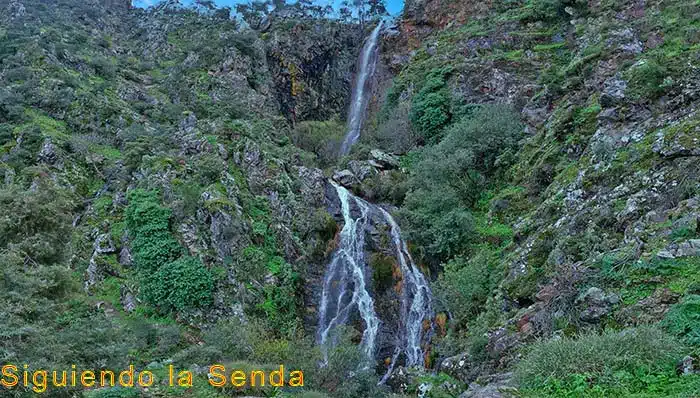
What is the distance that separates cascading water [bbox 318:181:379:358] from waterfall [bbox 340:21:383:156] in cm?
1791

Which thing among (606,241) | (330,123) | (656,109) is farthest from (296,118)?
(606,241)

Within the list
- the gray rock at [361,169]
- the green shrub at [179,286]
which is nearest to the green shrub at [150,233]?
the green shrub at [179,286]

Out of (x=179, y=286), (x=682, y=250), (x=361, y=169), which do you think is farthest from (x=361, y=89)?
(x=682, y=250)

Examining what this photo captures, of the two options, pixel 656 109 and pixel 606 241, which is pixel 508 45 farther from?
pixel 606 241

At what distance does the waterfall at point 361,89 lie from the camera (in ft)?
146

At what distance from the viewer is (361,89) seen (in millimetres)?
48844

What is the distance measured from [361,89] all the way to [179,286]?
3318 centimetres

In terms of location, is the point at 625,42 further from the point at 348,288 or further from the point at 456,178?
the point at 348,288

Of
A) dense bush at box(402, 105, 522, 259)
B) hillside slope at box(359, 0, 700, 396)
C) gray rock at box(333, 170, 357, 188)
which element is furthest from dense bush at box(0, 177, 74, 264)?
gray rock at box(333, 170, 357, 188)

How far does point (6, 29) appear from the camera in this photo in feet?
129

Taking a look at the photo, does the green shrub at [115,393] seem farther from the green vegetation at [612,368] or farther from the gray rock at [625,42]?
the gray rock at [625,42]

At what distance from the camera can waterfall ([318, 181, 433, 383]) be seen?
19.9 m

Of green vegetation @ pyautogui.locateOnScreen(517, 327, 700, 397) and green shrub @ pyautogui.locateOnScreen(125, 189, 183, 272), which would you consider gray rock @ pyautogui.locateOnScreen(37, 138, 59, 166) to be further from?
green vegetation @ pyautogui.locateOnScreen(517, 327, 700, 397)

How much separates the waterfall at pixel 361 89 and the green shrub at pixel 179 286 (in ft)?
77.2
